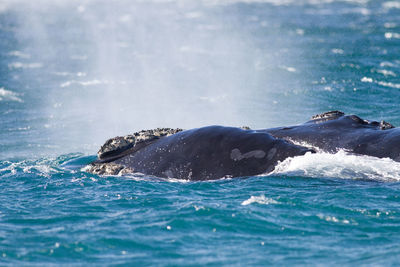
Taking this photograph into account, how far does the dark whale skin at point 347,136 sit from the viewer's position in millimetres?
11023

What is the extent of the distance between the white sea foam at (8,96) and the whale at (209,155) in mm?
16258

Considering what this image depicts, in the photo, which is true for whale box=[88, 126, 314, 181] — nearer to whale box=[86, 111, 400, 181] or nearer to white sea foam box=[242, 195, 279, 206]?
whale box=[86, 111, 400, 181]

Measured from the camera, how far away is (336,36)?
38062mm

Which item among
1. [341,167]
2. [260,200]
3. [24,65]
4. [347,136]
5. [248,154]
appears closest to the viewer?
[260,200]

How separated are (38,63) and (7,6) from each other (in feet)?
114

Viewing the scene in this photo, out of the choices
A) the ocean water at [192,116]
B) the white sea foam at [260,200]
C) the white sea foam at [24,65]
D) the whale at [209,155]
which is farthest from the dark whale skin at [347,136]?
the white sea foam at [24,65]

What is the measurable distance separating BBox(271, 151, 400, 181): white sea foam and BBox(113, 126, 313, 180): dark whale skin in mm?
159

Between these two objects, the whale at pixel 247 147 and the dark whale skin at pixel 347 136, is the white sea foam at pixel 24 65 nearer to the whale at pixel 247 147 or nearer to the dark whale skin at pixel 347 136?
the whale at pixel 247 147

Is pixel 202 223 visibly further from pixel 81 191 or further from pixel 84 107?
pixel 84 107

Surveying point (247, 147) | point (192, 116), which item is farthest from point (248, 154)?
point (192, 116)

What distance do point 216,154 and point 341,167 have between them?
7.41 feet

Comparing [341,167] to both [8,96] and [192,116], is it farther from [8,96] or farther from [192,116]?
[8,96]

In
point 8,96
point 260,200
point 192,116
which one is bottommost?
point 260,200

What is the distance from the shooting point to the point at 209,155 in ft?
38.0
